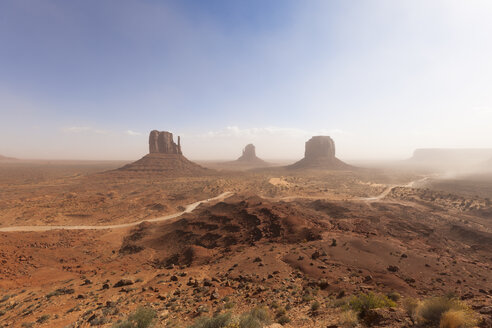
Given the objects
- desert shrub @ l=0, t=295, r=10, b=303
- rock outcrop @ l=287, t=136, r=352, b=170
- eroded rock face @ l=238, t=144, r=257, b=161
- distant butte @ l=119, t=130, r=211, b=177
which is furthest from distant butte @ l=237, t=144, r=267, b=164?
desert shrub @ l=0, t=295, r=10, b=303

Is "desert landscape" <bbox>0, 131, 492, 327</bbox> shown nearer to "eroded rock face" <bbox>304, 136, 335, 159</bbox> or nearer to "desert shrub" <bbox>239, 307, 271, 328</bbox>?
"desert shrub" <bbox>239, 307, 271, 328</bbox>

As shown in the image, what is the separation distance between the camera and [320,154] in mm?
116938

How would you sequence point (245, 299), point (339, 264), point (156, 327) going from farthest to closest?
1. point (339, 264)
2. point (245, 299)
3. point (156, 327)

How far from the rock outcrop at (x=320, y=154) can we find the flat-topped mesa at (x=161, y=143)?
69.5 meters

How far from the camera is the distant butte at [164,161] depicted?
83200 millimetres

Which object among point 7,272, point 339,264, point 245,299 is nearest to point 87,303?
point 245,299

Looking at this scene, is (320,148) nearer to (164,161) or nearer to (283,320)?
(164,161)

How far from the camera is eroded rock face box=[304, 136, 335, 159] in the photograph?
117m

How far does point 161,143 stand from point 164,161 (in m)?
15.1

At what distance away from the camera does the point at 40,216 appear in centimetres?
2992

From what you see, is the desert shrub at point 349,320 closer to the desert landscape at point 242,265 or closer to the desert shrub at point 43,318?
the desert landscape at point 242,265

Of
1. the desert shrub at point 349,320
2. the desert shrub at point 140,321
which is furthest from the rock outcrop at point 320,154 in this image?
the desert shrub at point 140,321

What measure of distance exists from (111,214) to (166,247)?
737 inches

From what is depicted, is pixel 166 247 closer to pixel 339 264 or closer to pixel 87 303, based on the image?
pixel 87 303
